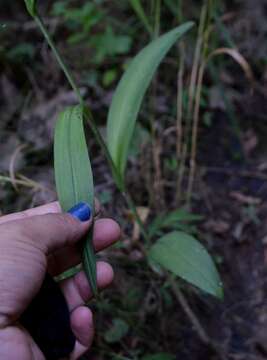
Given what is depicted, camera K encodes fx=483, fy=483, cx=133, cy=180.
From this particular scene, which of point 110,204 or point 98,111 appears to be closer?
point 110,204

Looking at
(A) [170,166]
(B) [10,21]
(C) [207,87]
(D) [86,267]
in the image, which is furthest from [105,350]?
(B) [10,21]

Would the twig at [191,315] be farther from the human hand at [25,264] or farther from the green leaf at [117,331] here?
the human hand at [25,264]

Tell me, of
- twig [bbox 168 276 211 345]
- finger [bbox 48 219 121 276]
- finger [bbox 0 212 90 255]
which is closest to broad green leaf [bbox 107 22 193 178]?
finger [bbox 48 219 121 276]

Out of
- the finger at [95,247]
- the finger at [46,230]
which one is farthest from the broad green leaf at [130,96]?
the finger at [46,230]

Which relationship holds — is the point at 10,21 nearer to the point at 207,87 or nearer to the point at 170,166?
the point at 207,87

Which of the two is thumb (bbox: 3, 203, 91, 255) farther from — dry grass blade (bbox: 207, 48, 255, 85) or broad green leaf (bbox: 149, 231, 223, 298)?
dry grass blade (bbox: 207, 48, 255, 85)
